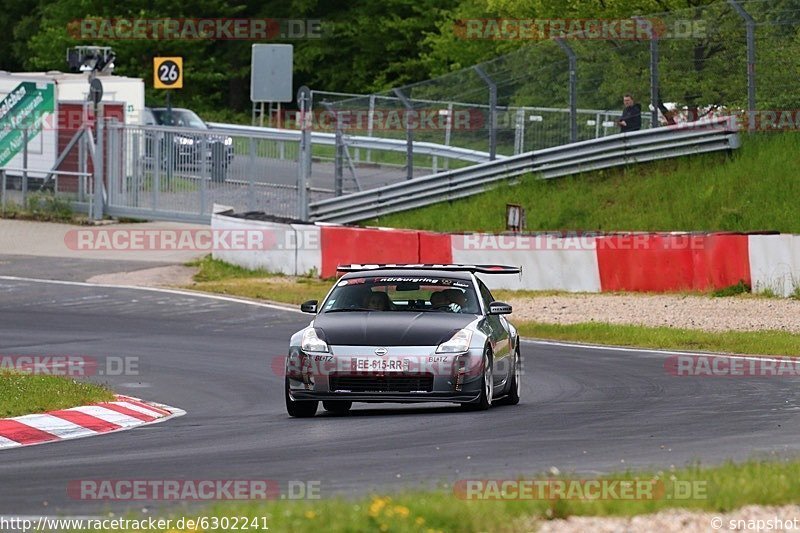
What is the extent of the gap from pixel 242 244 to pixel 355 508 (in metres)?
23.1

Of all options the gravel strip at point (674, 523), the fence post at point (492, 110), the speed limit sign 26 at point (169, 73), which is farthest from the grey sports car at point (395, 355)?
the speed limit sign 26 at point (169, 73)

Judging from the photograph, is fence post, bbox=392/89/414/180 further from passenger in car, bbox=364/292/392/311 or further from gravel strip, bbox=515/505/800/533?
gravel strip, bbox=515/505/800/533

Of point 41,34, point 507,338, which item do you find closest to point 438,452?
point 507,338

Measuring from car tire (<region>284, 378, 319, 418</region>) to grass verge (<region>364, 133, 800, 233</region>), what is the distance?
14801 millimetres

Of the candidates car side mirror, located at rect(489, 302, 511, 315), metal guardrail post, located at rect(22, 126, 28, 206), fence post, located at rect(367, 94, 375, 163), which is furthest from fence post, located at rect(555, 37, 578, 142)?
car side mirror, located at rect(489, 302, 511, 315)

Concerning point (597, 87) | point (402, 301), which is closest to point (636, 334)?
point (402, 301)

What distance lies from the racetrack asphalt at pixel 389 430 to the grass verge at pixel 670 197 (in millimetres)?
8082

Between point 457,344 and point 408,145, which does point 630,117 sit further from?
point 457,344

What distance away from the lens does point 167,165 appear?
114 feet

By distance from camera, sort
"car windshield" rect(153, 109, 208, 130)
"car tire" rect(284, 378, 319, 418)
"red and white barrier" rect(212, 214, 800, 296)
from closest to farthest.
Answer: "car tire" rect(284, 378, 319, 418)
"red and white barrier" rect(212, 214, 800, 296)
"car windshield" rect(153, 109, 208, 130)

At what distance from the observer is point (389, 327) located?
1333 centimetres

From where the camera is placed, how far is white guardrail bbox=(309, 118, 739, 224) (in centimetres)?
2827

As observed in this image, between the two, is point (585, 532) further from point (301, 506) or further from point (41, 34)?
point (41, 34)

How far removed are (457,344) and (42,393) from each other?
385 centimetres
